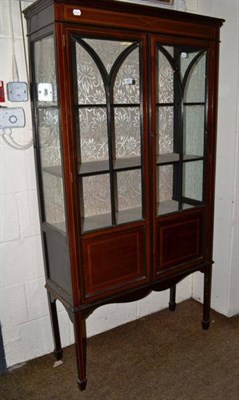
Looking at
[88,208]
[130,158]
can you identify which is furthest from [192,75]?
[88,208]

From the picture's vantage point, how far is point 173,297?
272cm

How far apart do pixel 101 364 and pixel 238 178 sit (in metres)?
1.47

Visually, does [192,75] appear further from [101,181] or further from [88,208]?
[88,208]

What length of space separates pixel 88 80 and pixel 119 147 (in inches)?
17.1

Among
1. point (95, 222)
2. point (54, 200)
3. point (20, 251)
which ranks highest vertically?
point (54, 200)

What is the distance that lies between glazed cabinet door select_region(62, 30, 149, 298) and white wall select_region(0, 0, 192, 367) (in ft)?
1.01

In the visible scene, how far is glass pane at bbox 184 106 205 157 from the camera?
2143 millimetres

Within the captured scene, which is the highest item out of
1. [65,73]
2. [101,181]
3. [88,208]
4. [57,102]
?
[65,73]

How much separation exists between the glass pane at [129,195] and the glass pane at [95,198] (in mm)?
86

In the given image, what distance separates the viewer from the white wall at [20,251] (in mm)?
1859

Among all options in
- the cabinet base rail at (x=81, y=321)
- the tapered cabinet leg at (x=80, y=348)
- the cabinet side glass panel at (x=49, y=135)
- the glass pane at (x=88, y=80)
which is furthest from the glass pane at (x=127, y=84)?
A: the tapered cabinet leg at (x=80, y=348)

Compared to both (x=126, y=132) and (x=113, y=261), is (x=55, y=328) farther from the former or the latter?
(x=126, y=132)

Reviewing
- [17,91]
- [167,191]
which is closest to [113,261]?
[167,191]

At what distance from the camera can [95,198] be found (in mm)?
2133
